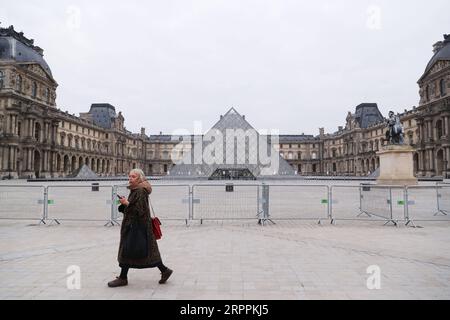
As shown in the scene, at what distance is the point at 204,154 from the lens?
45.9 metres

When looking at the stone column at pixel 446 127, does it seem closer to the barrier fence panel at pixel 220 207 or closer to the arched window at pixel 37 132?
the barrier fence panel at pixel 220 207

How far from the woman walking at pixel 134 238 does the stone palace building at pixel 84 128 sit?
44.6 metres

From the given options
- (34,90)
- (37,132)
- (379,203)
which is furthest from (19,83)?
(379,203)

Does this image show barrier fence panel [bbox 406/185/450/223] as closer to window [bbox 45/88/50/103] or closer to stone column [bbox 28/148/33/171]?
stone column [bbox 28/148/33/171]

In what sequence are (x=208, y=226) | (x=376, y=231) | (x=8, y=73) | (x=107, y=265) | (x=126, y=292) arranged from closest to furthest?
(x=126, y=292)
(x=107, y=265)
(x=376, y=231)
(x=208, y=226)
(x=8, y=73)

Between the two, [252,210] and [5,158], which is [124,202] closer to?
[252,210]

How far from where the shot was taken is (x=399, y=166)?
69.7 ft

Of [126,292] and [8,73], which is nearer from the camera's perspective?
[126,292]

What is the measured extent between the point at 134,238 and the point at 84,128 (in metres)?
68.7
